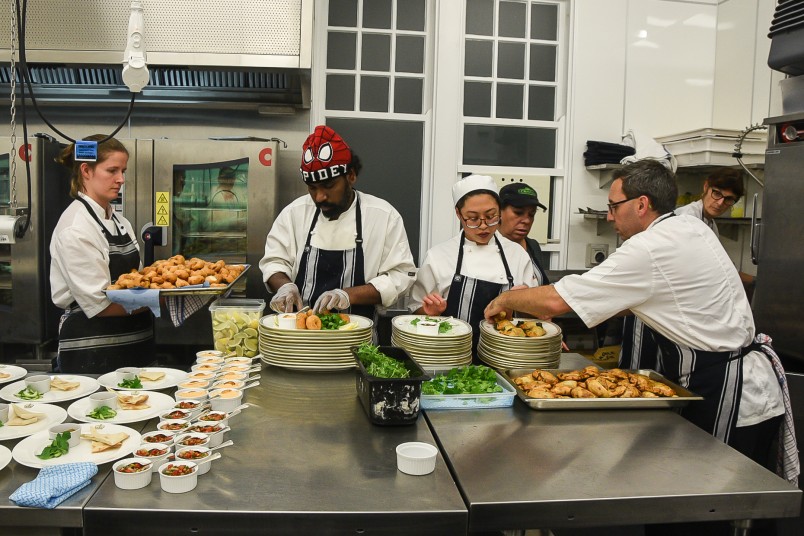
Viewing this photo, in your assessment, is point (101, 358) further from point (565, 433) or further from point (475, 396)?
point (565, 433)

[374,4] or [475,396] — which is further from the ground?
[374,4]

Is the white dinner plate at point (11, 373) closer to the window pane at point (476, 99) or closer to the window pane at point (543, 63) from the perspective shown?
the window pane at point (476, 99)

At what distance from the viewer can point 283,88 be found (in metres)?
4.51

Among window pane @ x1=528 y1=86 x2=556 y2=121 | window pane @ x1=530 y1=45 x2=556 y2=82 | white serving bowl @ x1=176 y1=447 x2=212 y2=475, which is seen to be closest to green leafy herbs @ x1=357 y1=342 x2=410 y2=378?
white serving bowl @ x1=176 y1=447 x2=212 y2=475

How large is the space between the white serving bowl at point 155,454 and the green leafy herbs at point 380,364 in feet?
1.97

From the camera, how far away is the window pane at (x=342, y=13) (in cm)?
498

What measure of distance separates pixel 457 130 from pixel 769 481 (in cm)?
381

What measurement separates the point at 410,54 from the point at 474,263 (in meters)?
2.51

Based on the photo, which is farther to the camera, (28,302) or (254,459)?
(28,302)

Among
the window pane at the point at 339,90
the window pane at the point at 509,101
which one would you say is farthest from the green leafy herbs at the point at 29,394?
the window pane at the point at 509,101

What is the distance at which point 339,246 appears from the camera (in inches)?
130

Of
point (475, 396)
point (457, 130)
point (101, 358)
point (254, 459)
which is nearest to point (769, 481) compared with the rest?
point (475, 396)

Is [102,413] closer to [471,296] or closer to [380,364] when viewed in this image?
[380,364]

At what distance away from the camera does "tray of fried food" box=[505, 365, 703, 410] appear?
6.88 feet
